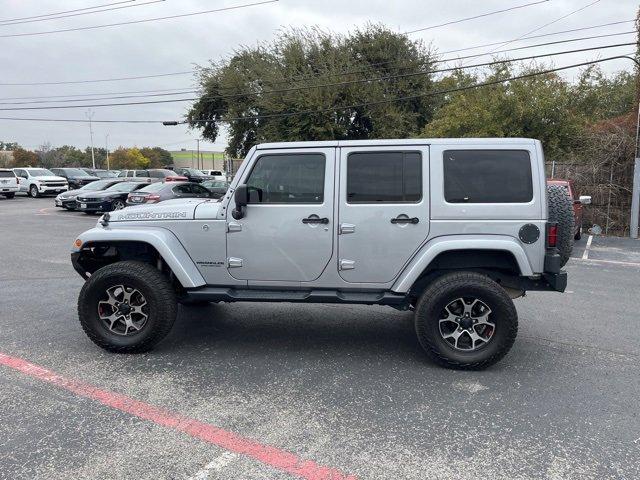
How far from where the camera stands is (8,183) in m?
28.6

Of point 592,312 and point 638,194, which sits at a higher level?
point 638,194

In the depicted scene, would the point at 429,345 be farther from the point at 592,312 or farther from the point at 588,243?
the point at 588,243

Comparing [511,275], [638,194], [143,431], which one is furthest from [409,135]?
[143,431]

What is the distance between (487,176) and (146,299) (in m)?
3.21

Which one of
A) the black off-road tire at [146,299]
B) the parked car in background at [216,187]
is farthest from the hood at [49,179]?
the black off-road tire at [146,299]

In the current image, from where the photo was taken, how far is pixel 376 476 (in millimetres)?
2773

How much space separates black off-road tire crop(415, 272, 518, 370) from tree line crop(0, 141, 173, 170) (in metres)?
86.7

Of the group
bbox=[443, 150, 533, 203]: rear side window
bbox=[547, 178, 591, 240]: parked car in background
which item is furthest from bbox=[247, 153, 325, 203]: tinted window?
Result: bbox=[547, 178, 591, 240]: parked car in background

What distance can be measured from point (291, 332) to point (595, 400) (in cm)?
285

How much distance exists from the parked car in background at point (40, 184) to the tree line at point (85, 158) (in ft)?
178

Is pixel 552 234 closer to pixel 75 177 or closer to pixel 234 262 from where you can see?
pixel 234 262

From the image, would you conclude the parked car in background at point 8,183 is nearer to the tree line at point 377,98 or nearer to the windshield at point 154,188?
the tree line at point 377,98

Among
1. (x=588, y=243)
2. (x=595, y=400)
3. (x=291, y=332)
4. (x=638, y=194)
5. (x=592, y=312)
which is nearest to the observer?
(x=595, y=400)

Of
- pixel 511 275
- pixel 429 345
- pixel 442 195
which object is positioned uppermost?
pixel 442 195
